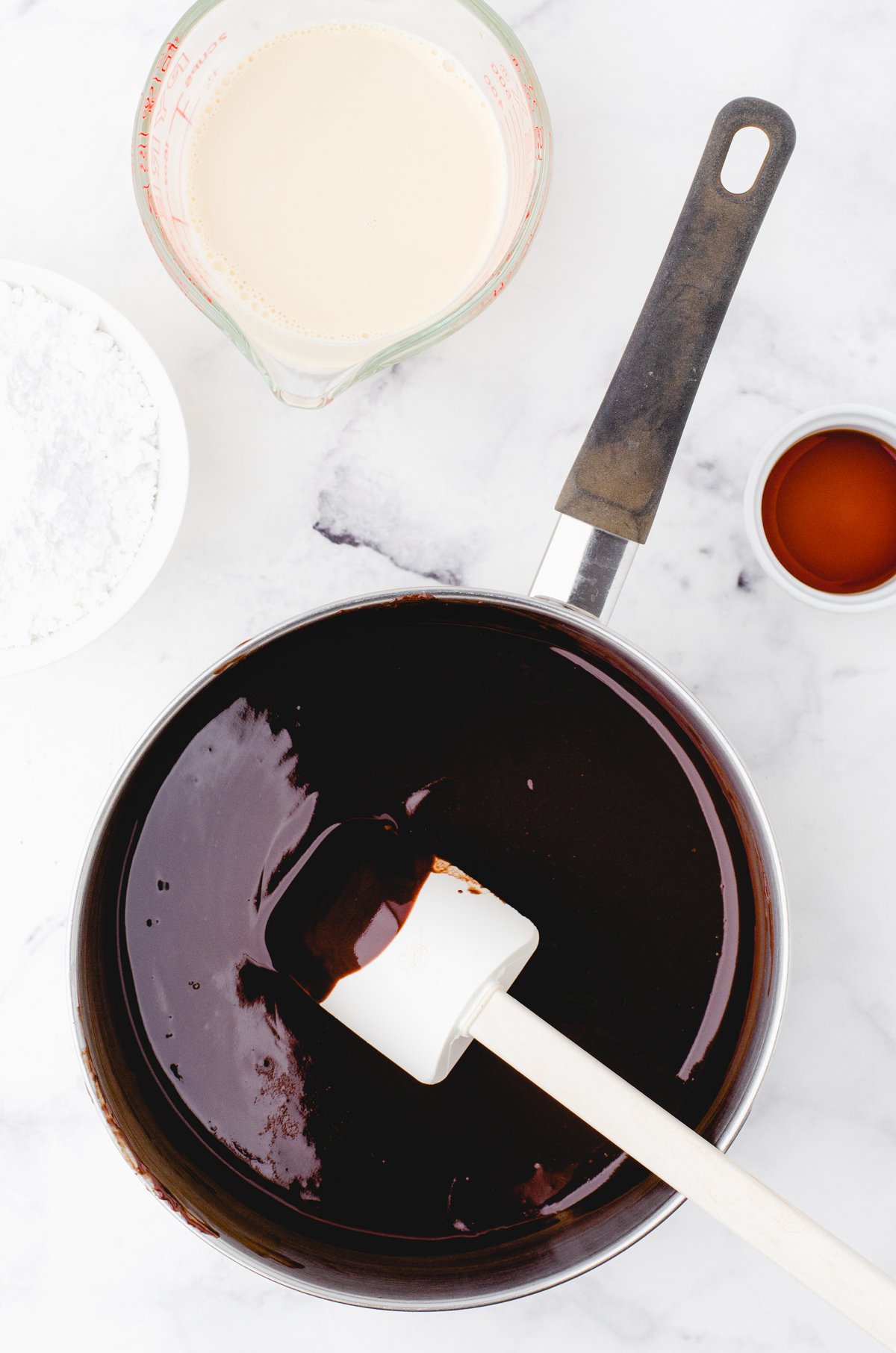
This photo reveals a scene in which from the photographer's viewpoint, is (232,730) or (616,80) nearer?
(232,730)

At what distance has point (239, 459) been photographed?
35.3 inches

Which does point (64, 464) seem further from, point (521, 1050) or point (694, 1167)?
point (694, 1167)

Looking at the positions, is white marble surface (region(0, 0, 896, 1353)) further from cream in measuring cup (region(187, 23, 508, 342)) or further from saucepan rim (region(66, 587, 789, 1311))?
saucepan rim (region(66, 587, 789, 1311))

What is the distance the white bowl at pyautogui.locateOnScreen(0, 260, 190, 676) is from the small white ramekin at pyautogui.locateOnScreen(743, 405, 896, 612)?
0.47 meters

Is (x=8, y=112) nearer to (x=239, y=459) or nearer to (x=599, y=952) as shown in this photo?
(x=239, y=459)

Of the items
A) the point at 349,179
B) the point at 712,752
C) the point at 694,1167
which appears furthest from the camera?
the point at 349,179

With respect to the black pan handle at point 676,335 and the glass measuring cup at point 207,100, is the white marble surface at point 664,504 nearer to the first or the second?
the glass measuring cup at point 207,100

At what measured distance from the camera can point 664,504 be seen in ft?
2.93

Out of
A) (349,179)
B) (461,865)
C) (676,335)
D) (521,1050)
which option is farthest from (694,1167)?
(349,179)

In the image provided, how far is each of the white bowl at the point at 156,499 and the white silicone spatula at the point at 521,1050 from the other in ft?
1.14

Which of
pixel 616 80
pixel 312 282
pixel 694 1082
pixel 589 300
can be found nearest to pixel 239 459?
pixel 312 282

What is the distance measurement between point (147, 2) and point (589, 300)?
1.54 feet

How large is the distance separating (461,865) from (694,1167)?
10.2 inches

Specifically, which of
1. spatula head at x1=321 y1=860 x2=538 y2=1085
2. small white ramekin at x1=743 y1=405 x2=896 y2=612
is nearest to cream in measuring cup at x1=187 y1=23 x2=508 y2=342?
small white ramekin at x1=743 y1=405 x2=896 y2=612
